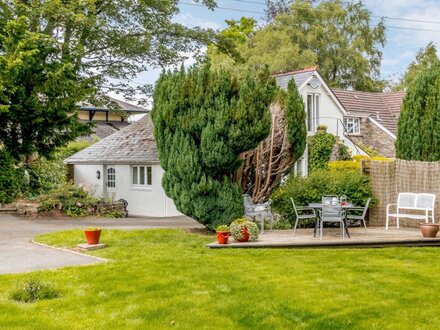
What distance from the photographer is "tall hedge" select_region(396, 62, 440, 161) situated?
1595cm

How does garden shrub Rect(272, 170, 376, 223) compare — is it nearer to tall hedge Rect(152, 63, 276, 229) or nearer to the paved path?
tall hedge Rect(152, 63, 276, 229)

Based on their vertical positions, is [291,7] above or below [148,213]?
above

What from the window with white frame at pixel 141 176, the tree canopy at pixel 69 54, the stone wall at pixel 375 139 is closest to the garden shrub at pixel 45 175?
the tree canopy at pixel 69 54

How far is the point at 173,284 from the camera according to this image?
305 inches

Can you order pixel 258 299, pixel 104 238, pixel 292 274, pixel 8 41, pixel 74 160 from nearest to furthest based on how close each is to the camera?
pixel 258 299
pixel 292 274
pixel 104 238
pixel 8 41
pixel 74 160

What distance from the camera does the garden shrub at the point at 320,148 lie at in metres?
24.0

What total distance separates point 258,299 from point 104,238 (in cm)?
648

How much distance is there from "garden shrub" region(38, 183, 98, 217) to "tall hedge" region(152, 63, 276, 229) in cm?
688

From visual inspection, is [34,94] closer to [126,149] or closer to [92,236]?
[126,149]

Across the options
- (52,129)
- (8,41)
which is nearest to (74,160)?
(52,129)

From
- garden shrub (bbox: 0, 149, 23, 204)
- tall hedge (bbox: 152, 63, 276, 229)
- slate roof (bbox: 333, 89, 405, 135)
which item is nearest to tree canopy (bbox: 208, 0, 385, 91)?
slate roof (bbox: 333, 89, 405, 135)

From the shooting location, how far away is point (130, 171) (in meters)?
21.3

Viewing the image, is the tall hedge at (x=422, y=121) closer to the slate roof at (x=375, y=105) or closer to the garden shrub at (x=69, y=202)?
the garden shrub at (x=69, y=202)

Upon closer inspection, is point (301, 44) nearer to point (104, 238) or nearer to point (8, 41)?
point (8, 41)
